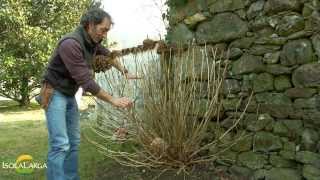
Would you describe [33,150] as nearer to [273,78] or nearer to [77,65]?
[77,65]

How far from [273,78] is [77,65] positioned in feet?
5.87

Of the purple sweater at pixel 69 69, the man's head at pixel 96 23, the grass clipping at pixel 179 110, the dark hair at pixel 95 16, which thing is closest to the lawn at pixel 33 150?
the grass clipping at pixel 179 110

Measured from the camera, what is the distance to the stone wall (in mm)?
3877

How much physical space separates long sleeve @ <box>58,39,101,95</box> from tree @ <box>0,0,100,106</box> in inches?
455

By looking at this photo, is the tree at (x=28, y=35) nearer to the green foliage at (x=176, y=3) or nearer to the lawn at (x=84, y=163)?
the lawn at (x=84, y=163)

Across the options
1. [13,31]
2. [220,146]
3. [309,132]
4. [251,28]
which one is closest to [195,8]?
[251,28]

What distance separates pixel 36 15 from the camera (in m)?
15.7

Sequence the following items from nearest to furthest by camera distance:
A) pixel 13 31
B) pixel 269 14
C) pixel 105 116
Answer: pixel 269 14 < pixel 105 116 < pixel 13 31

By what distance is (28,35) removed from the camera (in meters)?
15.0

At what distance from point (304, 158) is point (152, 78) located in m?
1.81

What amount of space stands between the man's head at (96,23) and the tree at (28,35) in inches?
445

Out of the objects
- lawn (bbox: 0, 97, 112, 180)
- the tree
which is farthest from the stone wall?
the tree

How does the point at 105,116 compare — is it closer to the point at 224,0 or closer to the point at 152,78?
the point at 152,78

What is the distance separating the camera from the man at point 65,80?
3.70 metres
